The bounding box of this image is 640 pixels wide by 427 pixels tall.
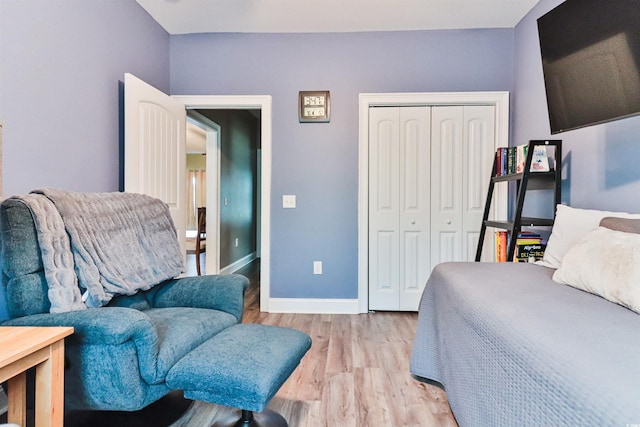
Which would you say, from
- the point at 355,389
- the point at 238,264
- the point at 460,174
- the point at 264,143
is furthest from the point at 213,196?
the point at 355,389

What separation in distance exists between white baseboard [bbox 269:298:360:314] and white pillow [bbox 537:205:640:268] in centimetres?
164

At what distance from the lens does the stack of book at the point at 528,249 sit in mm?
2418

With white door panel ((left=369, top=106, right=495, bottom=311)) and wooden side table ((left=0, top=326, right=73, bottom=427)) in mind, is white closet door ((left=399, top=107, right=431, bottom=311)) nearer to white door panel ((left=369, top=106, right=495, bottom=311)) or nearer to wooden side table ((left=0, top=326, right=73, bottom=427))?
white door panel ((left=369, top=106, right=495, bottom=311))

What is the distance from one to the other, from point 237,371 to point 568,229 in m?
1.74

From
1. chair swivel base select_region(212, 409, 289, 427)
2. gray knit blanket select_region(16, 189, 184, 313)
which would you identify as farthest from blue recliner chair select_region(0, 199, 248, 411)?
chair swivel base select_region(212, 409, 289, 427)

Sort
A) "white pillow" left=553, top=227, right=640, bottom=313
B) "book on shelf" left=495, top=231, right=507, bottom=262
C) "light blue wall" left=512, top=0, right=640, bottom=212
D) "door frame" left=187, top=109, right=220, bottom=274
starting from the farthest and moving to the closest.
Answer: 1. "door frame" left=187, top=109, right=220, bottom=274
2. "book on shelf" left=495, top=231, right=507, bottom=262
3. "light blue wall" left=512, top=0, right=640, bottom=212
4. "white pillow" left=553, top=227, right=640, bottom=313

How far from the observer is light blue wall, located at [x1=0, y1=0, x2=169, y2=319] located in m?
1.73

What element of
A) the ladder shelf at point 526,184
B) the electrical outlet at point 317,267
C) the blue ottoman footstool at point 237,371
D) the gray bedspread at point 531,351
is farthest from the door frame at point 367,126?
the blue ottoman footstool at point 237,371

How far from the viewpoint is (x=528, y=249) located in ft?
7.97

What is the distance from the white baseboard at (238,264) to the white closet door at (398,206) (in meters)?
2.28

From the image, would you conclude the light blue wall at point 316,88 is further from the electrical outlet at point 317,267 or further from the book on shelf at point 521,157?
the book on shelf at point 521,157

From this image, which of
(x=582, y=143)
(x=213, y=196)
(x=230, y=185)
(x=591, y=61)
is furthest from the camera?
(x=230, y=185)

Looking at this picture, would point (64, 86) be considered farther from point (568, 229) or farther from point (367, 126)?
point (568, 229)

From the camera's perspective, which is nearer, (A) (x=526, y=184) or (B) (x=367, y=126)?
(A) (x=526, y=184)
